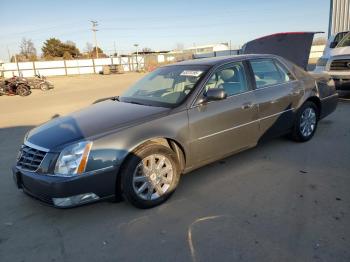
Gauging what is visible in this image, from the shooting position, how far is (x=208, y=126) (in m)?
4.20

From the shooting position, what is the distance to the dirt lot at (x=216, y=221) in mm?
2904

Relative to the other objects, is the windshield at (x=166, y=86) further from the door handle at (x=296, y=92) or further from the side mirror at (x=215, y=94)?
the door handle at (x=296, y=92)

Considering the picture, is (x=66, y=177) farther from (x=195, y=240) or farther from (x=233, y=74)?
(x=233, y=74)

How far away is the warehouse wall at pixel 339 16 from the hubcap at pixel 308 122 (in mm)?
14931

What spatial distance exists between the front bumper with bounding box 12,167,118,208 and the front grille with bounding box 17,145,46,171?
8 cm

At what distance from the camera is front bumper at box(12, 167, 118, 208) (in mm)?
3288

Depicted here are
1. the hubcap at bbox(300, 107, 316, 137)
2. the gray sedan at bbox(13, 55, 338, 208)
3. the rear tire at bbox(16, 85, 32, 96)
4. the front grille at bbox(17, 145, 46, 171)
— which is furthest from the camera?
the rear tire at bbox(16, 85, 32, 96)

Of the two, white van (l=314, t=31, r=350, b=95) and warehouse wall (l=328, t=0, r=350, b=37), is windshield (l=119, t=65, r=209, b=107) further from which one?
warehouse wall (l=328, t=0, r=350, b=37)

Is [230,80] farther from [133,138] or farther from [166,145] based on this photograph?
[133,138]

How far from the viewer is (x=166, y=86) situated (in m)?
4.72

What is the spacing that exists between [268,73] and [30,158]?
3527 mm

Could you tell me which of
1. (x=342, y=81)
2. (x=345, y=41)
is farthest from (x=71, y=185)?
(x=345, y=41)

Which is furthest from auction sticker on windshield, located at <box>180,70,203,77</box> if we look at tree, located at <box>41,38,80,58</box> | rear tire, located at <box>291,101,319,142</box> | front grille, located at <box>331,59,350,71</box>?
tree, located at <box>41,38,80,58</box>

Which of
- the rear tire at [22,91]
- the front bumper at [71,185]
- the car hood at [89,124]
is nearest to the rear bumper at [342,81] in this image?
the car hood at [89,124]
